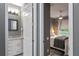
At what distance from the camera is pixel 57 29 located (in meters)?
0.98

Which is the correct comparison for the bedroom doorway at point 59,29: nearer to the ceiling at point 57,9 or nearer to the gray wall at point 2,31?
the ceiling at point 57,9

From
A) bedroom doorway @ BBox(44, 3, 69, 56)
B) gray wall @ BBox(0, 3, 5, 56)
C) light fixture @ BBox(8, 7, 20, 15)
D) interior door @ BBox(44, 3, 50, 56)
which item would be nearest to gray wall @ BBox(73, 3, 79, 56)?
bedroom doorway @ BBox(44, 3, 69, 56)

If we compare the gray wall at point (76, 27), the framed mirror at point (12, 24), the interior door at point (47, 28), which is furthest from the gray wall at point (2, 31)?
the gray wall at point (76, 27)

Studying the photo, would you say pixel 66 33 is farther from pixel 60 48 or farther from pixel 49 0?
pixel 49 0

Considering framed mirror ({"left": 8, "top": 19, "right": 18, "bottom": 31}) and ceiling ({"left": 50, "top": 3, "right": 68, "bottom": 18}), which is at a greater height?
ceiling ({"left": 50, "top": 3, "right": 68, "bottom": 18})

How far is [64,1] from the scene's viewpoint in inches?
→ 39.6

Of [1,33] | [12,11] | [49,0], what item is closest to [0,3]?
[12,11]

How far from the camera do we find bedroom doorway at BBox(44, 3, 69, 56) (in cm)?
96

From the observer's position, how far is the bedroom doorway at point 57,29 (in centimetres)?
96

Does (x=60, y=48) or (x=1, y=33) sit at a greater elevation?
(x=1, y=33)

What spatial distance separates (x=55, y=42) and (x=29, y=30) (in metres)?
0.27

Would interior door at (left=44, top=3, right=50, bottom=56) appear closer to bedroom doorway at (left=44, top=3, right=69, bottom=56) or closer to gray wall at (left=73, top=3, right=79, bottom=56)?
bedroom doorway at (left=44, top=3, right=69, bottom=56)

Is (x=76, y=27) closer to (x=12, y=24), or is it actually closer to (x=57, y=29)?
(x=57, y=29)

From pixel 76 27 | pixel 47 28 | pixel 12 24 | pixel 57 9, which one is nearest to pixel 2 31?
pixel 12 24
